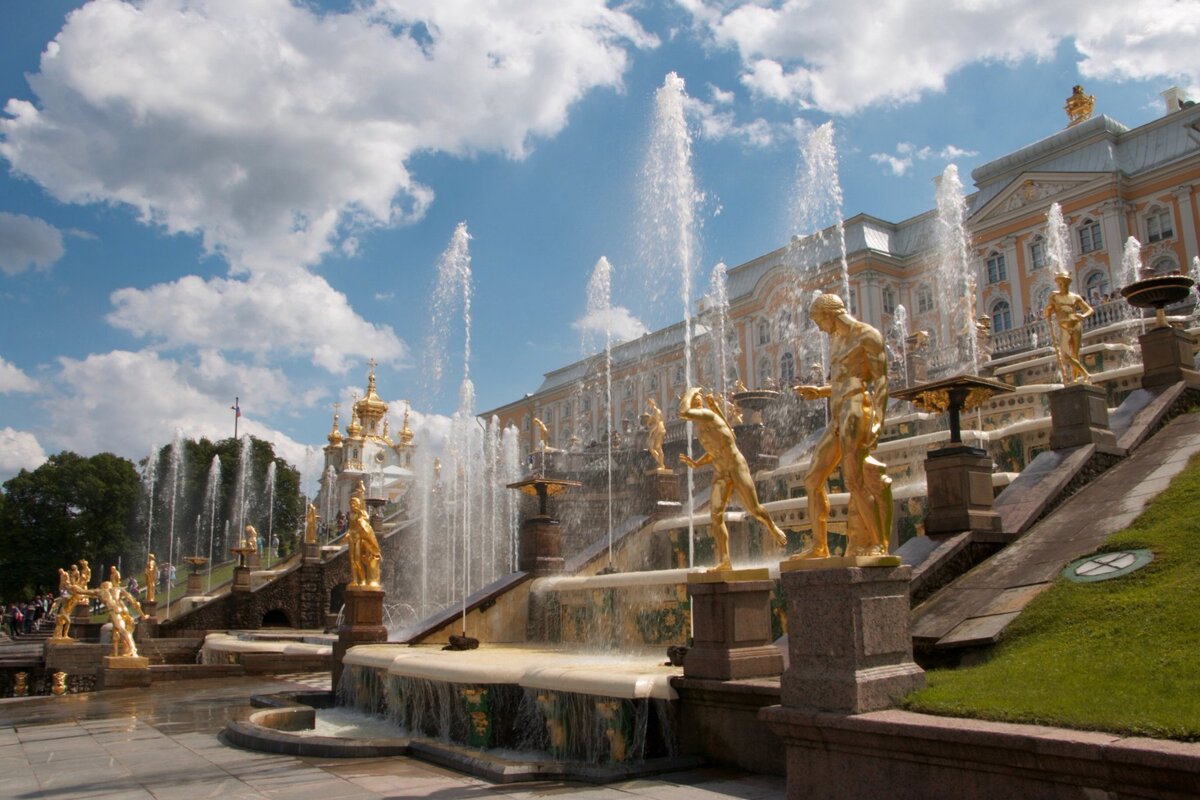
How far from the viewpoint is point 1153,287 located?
12406mm

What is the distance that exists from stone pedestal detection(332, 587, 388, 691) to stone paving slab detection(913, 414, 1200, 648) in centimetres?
913

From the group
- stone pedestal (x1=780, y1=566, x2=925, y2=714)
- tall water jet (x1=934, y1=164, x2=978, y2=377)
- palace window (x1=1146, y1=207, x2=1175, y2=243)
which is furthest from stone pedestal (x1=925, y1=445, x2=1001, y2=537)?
palace window (x1=1146, y1=207, x2=1175, y2=243)

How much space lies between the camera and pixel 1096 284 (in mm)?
45750

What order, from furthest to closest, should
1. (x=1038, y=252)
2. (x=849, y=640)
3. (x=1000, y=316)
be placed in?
1. (x=1000, y=316)
2. (x=1038, y=252)
3. (x=849, y=640)

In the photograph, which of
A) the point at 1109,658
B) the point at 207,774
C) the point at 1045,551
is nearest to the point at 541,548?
the point at 207,774

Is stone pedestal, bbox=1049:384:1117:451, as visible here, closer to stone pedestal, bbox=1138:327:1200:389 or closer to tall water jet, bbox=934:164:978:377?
stone pedestal, bbox=1138:327:1200:389

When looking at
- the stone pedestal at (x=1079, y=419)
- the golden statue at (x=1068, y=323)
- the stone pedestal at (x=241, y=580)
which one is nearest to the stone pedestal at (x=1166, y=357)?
the golden statue at (x=1068, y=323)

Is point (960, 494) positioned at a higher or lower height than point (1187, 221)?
lower

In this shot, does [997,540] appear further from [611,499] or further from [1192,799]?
[611,499]

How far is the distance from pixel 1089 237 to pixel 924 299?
34.9 ft

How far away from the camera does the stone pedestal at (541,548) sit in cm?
1639

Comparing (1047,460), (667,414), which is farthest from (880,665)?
(667,414)

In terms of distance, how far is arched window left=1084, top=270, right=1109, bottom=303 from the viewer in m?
44.4

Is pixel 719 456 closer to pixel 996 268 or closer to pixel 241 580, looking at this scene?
pixel 241 580
